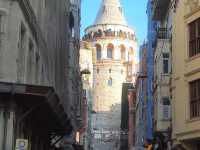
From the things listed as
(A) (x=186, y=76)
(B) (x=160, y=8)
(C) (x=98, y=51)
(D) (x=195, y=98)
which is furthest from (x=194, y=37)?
(C) (x=98, y=51)

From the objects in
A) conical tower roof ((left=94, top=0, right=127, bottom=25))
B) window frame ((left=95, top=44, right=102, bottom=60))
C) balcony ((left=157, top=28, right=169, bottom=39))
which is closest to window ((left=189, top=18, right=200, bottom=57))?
balcony ((left=157, top=28, right=169, bottom=39))

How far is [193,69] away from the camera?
30078mm

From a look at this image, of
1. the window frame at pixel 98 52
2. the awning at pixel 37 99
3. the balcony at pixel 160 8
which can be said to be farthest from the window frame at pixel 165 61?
the window frame at pixel 98 52

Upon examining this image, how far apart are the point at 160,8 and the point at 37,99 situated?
24.1 metres

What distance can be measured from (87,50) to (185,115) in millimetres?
94579

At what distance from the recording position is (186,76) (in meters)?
31.1

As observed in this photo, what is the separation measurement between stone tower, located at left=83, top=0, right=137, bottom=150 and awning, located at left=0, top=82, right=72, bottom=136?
119m

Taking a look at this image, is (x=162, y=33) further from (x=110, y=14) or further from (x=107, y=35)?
(x=110, y=14)

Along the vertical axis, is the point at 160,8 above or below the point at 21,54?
above

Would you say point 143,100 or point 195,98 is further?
point 143,100

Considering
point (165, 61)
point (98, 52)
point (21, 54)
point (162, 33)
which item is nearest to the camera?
point (21, 54)

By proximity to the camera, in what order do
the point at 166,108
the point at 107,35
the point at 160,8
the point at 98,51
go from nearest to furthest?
the point at 166,108 < the point at 160,8 < the point at 98,51 < the point at 107,35

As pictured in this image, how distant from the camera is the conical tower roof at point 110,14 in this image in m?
164

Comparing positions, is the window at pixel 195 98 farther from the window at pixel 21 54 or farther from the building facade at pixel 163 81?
the building facade at pixel 163 81
